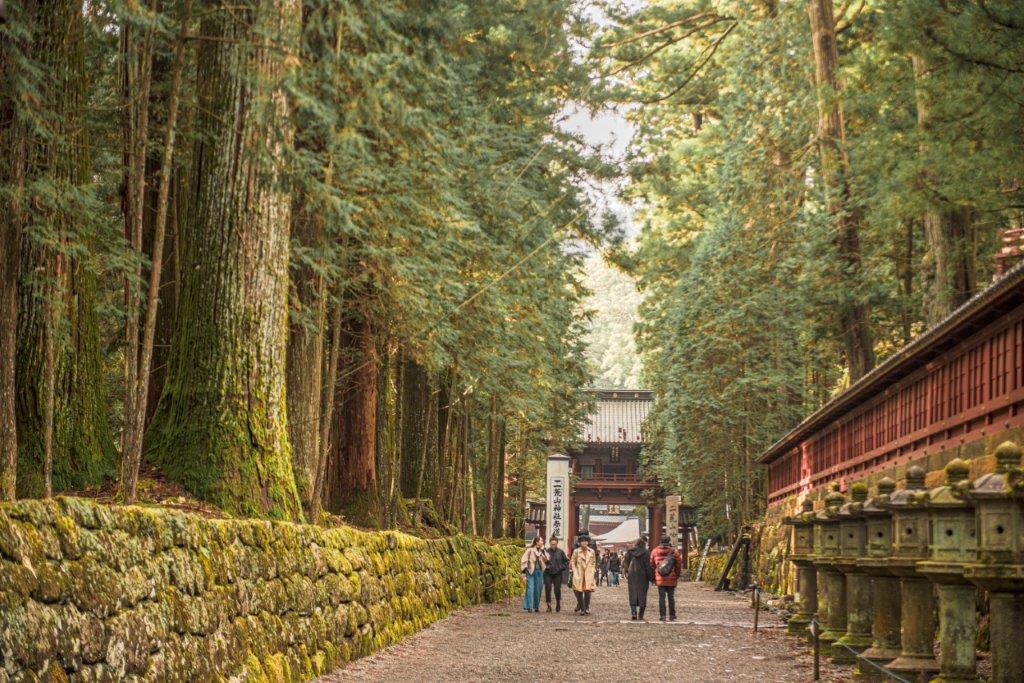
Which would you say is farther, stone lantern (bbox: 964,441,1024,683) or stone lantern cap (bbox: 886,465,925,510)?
stone lantern cap (bbox: 886,465,925,510)

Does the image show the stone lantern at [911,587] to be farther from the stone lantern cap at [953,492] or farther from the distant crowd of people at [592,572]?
the distant crowd of people at [592,572]

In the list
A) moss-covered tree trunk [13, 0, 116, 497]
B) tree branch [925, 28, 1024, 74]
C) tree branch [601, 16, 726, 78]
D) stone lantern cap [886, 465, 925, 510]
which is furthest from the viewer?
tree branch [601, 16, 726, 78]

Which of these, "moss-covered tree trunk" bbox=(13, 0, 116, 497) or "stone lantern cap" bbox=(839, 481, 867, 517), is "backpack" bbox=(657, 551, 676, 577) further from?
"moss-covered tree trunk" bbox=(13, 0, 116, 497)

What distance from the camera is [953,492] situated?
7.78m

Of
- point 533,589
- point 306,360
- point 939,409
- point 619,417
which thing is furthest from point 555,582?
point 619,417

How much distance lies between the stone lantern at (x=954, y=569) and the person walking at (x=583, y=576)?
13.9 m

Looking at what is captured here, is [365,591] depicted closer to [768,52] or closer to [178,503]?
[178,503]

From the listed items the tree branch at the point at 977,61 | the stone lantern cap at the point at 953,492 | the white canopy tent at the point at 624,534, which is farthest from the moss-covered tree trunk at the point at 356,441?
the white canopy tent at the point at 624,534

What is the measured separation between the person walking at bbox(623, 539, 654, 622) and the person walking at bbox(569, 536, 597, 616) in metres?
0.86

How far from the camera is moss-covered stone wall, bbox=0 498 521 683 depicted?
5449mm

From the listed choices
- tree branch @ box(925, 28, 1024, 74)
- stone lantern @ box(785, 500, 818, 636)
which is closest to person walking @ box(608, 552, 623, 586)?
stone lantern @ box(785, 500, 818, 636)

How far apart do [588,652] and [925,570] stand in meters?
6.69

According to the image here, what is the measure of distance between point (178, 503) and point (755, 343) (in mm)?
25279

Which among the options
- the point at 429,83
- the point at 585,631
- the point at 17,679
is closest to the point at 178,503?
the point at 17,679
